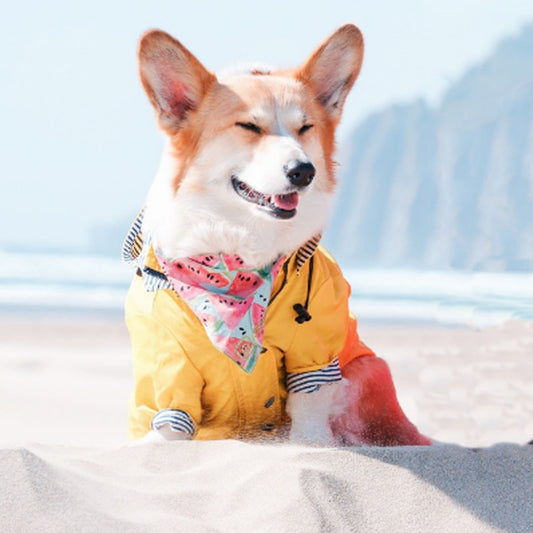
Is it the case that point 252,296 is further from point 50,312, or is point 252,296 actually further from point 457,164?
point 457,164

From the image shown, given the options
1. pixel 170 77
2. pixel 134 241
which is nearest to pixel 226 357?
pixel 134 241

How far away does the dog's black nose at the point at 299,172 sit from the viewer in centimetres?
282

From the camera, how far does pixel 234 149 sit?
9.83 ft

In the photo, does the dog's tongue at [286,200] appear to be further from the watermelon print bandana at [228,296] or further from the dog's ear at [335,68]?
the dog's ear at [335,68]

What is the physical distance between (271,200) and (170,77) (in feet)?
1.90

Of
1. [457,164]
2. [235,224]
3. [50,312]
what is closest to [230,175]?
[235,224]

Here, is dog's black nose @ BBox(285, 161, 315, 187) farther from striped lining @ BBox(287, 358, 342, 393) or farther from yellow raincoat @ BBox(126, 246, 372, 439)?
striped lining @ BBox(287, 358, 342, 393)

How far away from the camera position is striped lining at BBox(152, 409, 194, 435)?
9.72 ft

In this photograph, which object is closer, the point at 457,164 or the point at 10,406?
the point at 10,406

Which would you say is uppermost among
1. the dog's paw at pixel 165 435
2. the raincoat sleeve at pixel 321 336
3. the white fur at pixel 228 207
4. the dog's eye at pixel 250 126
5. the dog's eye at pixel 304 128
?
the dog's eye at pixel 304 128

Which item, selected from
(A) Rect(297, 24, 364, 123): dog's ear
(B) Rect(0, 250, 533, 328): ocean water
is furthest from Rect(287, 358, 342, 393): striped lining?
(B) Rect(0, 250, 533, 328): ocean water

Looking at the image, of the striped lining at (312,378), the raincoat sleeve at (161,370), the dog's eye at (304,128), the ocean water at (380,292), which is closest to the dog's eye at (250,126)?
the dog's eye at (304,128)

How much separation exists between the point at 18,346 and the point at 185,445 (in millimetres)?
5290

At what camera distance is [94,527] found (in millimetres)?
2135
